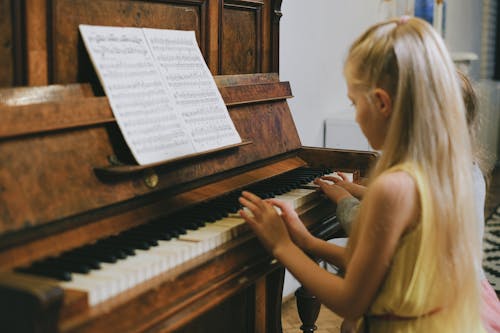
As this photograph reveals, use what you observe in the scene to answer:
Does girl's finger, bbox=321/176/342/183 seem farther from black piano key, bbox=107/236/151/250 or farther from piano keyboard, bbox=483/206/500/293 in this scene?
piano keyboard, bbox=483/206/500/293

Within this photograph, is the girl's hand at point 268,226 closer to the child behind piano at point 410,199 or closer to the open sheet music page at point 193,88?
the child behind piano at point 410,199

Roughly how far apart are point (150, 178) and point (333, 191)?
1.84 ft

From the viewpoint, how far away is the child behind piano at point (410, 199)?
1.38m

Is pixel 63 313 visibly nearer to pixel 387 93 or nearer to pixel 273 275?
pixel 387 93

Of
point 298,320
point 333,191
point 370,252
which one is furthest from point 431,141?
point 298,320

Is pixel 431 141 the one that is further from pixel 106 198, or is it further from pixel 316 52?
pixel 316 52

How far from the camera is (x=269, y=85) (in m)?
2.27

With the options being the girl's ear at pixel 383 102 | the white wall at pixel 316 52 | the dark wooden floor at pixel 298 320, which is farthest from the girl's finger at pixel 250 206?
the white wall at pixel 316 52

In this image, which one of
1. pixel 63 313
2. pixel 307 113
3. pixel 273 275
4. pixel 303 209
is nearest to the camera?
pixel 63 313

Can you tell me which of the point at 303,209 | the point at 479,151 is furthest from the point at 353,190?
the point at 479,151

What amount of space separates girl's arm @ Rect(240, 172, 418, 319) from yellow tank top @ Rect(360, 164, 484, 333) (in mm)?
21

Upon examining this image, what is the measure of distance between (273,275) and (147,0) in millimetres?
1081

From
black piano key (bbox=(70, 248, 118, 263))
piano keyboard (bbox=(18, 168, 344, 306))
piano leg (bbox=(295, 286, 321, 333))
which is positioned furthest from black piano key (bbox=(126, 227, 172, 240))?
piano leg (bbox=(295, 286, 321, 333))

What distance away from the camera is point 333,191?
191 cm
